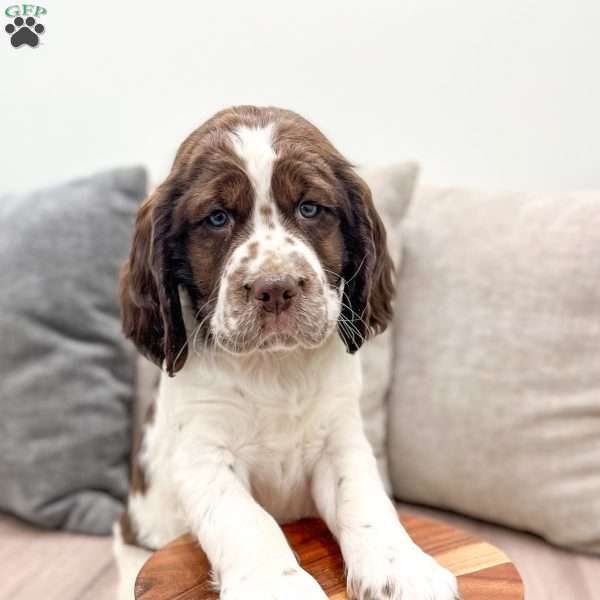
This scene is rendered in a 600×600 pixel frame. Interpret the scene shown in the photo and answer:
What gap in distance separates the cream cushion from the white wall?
0.79 feet

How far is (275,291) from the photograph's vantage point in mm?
1510

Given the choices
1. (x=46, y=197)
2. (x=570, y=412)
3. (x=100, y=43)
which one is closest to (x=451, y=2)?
(x=100, y=43)

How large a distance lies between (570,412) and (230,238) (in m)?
1.37

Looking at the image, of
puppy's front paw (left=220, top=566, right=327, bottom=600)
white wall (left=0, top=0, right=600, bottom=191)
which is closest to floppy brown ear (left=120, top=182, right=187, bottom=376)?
white wall (left=0, top=0, right=600, bottom=191)

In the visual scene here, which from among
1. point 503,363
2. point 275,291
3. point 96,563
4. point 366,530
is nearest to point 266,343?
point 275,291

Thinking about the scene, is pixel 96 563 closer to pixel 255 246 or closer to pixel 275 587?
pixel 275 587

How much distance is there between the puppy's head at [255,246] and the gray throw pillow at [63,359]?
3.19 ft

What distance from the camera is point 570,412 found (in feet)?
7.93

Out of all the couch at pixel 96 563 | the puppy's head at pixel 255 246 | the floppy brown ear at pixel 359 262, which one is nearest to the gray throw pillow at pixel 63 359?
the couch at pixel 96 563

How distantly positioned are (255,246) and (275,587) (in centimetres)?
68

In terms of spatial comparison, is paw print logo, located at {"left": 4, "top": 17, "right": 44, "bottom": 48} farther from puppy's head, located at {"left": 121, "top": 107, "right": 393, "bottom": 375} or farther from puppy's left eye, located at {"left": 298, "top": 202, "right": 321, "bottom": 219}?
puppy's left eye, located at {"left": 298, "top": 202, "right": 321, "bottom": 219}

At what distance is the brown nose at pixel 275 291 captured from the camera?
1.51 m

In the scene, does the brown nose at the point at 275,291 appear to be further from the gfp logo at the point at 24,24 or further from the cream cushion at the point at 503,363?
the cream cushion at the point at 503,363

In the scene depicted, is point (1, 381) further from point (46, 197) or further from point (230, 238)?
point (230, 238)
